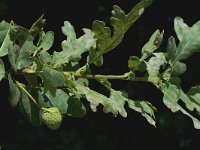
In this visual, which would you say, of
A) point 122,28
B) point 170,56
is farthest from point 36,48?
point 170,56

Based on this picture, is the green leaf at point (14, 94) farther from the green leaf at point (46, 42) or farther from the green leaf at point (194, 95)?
the green leaf at point (194, 95)

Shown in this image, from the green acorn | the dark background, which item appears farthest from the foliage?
the dark background

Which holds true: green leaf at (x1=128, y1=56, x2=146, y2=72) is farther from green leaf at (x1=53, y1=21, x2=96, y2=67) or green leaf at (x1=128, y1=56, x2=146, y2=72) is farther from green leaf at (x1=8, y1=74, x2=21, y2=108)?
green leaf at (x1=8, y1=74, x2=21, y2=108)

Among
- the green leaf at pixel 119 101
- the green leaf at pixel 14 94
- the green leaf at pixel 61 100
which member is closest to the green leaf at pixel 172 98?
the green leaf at pixel 119 101

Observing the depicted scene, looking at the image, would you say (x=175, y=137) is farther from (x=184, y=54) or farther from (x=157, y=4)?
(x=184, y=54)

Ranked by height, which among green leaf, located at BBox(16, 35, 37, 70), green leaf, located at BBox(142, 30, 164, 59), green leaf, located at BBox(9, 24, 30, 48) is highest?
green leaf, located at BBox(9, 24, 30, 48)

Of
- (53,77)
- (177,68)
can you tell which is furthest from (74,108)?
(177,68)

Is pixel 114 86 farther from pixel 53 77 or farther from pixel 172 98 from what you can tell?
pixel 53 77
